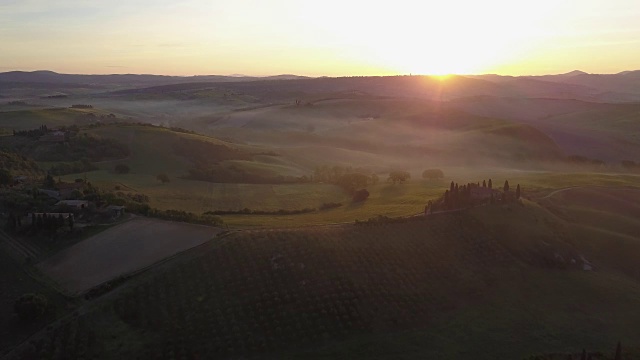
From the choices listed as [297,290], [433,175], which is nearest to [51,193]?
[297,290]

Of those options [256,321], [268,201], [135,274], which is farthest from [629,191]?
[135,274]

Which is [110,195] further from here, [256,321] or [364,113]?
[364,113]

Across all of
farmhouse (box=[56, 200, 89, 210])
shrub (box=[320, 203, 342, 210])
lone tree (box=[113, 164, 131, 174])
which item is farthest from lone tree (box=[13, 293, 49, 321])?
lone tree (box=[113, 164, 131, 174])

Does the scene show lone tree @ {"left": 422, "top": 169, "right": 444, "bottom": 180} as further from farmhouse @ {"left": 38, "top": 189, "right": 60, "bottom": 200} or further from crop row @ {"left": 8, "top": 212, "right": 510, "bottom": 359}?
farmhouse @ {"left": 38, "top": 189, "right": 60, "bottom": 200}

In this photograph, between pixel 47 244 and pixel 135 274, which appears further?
pixel 47 244

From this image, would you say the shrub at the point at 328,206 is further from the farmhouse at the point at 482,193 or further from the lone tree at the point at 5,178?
the lone tree at the point at 5,178

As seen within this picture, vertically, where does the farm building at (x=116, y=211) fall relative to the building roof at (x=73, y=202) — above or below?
below

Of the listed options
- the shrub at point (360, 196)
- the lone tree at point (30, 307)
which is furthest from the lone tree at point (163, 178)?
the lone tree at point (30, 307)
